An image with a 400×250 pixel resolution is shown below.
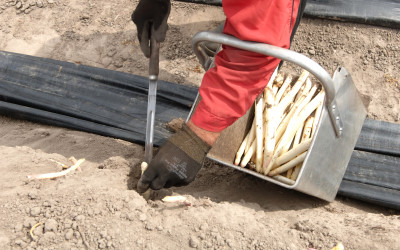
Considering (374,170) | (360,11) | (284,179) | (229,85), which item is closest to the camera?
(229,85)

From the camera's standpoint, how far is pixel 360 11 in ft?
11.6

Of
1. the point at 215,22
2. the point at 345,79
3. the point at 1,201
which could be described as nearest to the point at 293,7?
the point at 345,79

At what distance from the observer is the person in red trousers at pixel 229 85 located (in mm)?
1727

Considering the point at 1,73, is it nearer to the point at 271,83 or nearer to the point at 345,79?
the point at 271,83

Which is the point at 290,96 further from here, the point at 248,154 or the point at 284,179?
the point at 284,179

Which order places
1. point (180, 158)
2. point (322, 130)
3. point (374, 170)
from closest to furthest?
1. point (180, 158)
2. point (322, 130)
3. point (374, 170)

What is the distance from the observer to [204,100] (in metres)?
1.84

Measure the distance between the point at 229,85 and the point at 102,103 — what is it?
1562 mm

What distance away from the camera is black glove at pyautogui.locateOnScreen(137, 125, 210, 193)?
199cm

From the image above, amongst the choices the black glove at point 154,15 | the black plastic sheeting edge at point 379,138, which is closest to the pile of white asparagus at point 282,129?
the black plastic sheeting edge at point 379,138

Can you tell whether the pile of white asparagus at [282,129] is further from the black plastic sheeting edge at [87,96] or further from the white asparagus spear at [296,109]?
the black plastic sheeting edge at [87,96]

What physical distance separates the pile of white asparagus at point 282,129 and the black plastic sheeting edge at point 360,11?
3.51 feet

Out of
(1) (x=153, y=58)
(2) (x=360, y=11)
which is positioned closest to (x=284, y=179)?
(1) (x=153, y=58)

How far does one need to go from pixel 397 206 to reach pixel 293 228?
0.96 m
